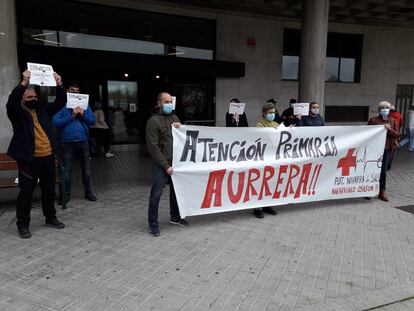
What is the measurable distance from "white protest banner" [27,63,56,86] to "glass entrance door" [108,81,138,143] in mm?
8523

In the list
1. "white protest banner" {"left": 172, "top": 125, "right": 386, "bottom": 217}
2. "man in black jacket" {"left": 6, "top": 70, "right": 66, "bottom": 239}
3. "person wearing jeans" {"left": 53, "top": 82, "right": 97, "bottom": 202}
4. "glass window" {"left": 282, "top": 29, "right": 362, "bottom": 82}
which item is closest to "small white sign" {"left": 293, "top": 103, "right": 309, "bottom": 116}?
"white protest banner" {"left": 172, "top": 125, "right": 386, "bottom": 217}

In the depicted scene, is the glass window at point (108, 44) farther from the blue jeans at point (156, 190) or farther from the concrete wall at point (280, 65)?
the blue jeans at point (156, 190)

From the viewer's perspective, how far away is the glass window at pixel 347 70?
15797 mm

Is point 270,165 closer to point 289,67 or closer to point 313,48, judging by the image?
point 313,48

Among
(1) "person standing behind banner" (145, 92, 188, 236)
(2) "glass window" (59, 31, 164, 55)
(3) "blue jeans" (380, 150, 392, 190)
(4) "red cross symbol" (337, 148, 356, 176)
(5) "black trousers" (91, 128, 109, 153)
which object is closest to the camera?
(1) "person standing behind banner" (145, 92, 188, 236)

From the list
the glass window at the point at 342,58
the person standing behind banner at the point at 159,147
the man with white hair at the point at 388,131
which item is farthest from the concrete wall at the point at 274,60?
the person standing behind banner at the point at 159,147

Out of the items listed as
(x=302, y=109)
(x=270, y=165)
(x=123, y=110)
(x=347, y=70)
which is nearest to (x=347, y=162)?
(x=302, y=109)

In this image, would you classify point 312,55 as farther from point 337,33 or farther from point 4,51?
point 4,51

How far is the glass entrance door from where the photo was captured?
43.6ft

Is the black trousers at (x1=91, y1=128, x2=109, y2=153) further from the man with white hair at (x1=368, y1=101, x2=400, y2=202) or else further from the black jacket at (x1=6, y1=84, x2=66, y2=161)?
the man with white hair at (x1=368, y1=101, x2=400, y2=202)

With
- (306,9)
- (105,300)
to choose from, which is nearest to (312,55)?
(306,9)

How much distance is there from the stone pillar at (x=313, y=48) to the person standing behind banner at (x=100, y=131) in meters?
5.90

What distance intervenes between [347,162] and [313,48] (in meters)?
4.94

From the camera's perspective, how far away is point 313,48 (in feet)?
34.1
